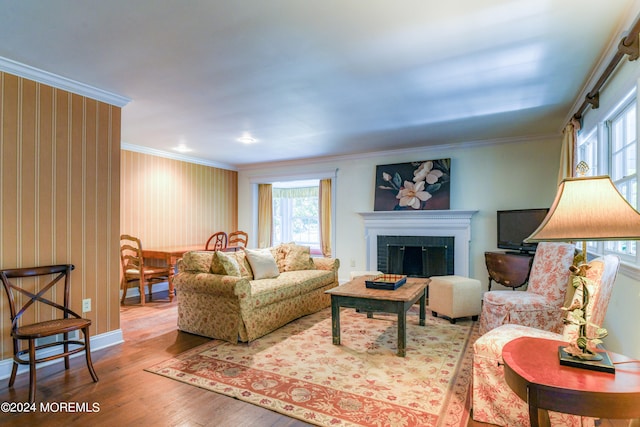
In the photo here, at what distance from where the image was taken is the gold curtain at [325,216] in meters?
7.43

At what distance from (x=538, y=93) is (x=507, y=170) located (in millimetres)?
1912

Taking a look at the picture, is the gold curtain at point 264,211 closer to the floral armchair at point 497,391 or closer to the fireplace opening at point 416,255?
the fireplace opening at point 416,255

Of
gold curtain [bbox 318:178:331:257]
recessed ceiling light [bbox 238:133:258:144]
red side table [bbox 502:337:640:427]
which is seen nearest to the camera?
red side table [bbox 502:337:640:427]

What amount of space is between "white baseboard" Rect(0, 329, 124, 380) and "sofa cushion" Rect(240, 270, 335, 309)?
126cm

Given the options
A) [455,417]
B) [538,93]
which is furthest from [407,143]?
[455,417]

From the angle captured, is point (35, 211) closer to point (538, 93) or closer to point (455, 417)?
point (455, 417)

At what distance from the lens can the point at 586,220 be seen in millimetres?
1354

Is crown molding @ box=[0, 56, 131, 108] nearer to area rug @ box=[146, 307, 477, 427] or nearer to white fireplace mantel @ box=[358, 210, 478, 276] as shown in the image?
area rug @ box=[146, 307, 477, 427]

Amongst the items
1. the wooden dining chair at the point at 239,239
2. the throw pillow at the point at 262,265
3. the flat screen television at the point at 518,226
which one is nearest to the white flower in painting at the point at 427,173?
the flat screen television at the point at 518,226

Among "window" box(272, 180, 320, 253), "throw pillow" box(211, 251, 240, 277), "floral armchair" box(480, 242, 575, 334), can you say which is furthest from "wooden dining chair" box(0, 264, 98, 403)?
"window" box(272, 180, 320, 253)

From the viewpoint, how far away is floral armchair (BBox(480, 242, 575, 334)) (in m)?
2.81

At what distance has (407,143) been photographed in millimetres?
5199

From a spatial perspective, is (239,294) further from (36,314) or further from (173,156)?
Answer: (173,156)

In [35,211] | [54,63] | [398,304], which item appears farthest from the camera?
[398,304]
